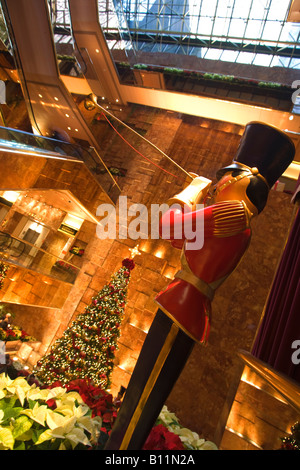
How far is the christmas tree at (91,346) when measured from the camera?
6082 mm

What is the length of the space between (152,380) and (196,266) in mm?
1056

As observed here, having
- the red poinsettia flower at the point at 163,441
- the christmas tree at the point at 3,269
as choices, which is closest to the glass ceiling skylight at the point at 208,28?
the christmas tree at the point at 3,269

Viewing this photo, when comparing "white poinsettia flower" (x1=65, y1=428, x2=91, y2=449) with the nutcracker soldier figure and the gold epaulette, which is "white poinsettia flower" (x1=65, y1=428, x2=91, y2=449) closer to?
the nutcracker soldier figure

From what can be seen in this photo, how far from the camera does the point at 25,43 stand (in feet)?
26.3

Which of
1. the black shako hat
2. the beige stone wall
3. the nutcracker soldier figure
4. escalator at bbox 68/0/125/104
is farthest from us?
escalator at bbox 68/0/125/104

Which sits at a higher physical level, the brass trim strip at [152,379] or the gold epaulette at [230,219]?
the gold epaulette at [230,219]

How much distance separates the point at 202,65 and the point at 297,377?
51.5 ft

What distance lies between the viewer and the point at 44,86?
27.6ft

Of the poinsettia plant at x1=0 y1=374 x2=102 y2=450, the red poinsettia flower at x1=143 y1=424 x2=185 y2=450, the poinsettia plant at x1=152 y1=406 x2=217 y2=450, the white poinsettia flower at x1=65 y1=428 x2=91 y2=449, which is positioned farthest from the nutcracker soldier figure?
the white poinsettia flower at x1=65 y1=428 x2=91 y2=449

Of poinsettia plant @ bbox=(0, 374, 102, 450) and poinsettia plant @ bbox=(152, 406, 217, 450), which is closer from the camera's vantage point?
poinsettia plant @ bbox=(0, 374, 102, 450)

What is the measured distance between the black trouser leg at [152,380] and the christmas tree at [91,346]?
4167 millimetres

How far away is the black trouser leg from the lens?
2.21m

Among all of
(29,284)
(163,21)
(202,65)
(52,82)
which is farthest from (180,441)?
(163,21)

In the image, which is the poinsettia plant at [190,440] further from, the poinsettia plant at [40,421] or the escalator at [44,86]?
the escalator at [44,86]
